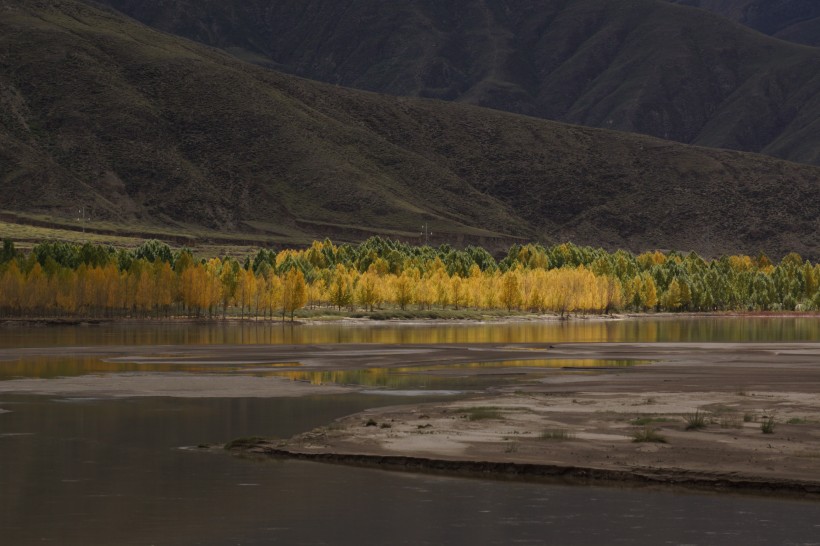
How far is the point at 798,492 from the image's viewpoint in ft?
112

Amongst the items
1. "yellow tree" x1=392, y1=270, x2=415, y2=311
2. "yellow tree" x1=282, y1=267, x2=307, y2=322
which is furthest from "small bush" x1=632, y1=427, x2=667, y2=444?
"yellow tree" x1=392, y1=270, x2=415, y2=311

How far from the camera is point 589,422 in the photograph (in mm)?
46750

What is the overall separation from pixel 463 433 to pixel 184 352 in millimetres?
55209

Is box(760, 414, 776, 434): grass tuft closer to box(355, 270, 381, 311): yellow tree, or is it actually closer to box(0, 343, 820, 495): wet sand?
box(0, 343, 820, 495): wet sand

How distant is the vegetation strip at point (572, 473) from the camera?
113 ft

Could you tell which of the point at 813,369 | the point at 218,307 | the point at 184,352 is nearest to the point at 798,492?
the point at 813,369

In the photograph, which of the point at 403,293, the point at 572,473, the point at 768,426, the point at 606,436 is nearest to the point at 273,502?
the point at 572,473

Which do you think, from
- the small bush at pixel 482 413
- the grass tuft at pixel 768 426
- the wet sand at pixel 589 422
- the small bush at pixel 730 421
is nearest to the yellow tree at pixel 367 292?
the wet sand at pixel 589 422

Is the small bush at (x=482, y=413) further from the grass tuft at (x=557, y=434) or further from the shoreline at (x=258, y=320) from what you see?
the shoreline at (x=258, y=320)

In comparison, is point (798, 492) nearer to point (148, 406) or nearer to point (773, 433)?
point (773, 433)

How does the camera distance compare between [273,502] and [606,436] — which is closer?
Result: [273,502]

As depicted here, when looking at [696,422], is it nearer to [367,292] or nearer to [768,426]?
[768,426]

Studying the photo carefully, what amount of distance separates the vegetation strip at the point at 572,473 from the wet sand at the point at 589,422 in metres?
0.04

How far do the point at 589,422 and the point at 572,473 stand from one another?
33.0 feet
